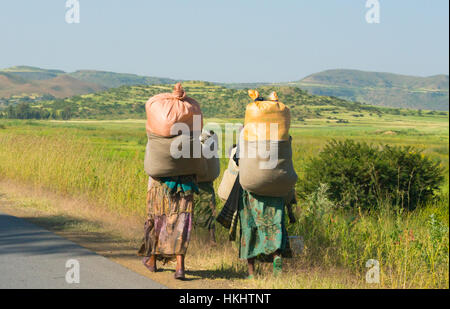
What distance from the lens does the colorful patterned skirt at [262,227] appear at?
6.77 m

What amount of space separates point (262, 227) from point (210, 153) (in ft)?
7.61

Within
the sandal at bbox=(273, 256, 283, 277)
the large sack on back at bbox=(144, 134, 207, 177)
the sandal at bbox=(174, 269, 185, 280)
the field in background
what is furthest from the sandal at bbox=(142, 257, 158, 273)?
the sandal at bbox=(273, 256, 283, 277)

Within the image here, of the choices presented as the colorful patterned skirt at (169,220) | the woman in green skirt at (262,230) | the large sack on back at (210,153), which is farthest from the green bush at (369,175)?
the colorful patterned skirt at (169,220)

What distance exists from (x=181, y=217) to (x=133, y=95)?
86.4m

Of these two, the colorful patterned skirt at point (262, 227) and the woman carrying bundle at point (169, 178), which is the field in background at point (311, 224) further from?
the woman carrying bundle at point (169, 178)

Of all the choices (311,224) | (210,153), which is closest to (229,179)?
(210,153)

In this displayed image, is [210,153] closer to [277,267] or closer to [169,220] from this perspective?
[169,220]

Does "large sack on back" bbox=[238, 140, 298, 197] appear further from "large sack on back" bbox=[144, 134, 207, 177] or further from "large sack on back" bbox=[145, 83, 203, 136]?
"large sack on back" bbox=[145, 83, 203, 136]

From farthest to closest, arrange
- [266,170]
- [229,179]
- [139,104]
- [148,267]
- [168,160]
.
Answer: [139,104] → [229,179] → [148,267] → [168,160] → [266,170]

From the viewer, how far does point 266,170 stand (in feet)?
21.7

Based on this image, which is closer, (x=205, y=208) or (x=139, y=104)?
(x=205, y=208)

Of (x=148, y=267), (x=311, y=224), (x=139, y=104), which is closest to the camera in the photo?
(x=148, y=267)

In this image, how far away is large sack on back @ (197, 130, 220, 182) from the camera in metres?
8.81
